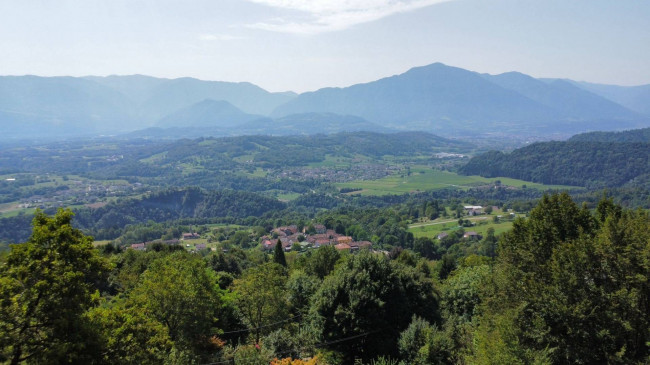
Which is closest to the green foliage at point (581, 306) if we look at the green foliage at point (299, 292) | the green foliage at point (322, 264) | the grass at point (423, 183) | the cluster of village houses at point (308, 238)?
the green foliage at point (299, 292)

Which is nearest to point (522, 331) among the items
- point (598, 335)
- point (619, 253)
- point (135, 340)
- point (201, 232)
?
point (598, 335)

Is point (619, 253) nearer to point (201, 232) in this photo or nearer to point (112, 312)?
point (112, 312)

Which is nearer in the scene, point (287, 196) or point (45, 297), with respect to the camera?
point (45, 297)

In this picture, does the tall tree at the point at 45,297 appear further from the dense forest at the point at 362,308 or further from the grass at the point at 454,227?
A: the grass at the point at 454,227

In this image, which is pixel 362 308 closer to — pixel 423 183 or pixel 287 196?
pixel 287 196

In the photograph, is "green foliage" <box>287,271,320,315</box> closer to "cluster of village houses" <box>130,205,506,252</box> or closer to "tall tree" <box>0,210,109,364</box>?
"tall tree" <box>0,210,109,364</box>

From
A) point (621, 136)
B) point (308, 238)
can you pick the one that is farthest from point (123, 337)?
point (621, 136)

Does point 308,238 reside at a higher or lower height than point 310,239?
lower
